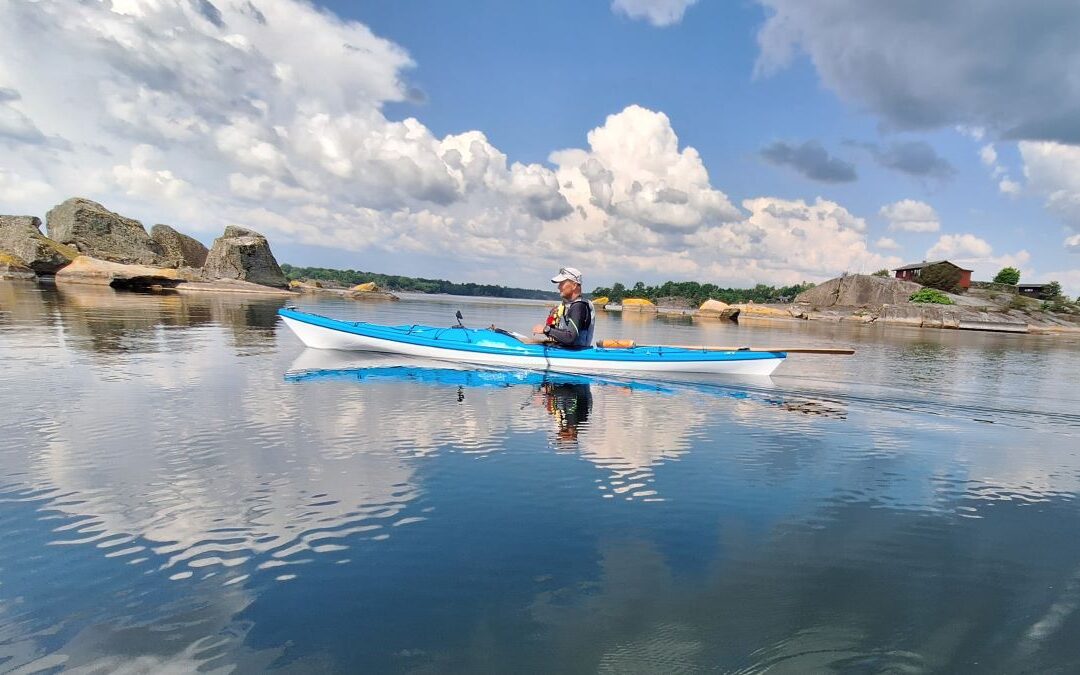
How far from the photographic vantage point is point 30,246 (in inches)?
2611

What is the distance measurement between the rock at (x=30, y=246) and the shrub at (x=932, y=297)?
133662 mm

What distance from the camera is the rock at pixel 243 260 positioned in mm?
92062

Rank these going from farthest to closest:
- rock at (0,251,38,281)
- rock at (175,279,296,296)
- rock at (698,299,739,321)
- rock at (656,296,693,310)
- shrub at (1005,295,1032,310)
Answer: rock at (656,296,693,310) → shrub at (1005,295,1032,310) → rock at (698,299,739,321) → rock at (175,279,296,296) → rock at (0,251,38,281)

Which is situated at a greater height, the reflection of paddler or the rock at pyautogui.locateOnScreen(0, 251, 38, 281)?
the rock at pyautogui.locateOnScreen(0, 251, 38, 281)

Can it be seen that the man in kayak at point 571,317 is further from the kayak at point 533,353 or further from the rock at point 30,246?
the rock at point 30,246

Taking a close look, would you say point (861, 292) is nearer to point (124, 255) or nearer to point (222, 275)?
point (222, 275)

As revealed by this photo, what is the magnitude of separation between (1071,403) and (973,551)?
15.3 meters

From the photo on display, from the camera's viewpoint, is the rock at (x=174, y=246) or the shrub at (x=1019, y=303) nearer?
the shrub at (x=1019, y=303)

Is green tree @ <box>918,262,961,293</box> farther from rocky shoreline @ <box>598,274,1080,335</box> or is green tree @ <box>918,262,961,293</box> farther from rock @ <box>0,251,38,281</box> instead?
rock @ <box>0,251,38,281</box>

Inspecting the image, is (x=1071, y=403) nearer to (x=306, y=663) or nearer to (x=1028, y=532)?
(x=1028, y=532)

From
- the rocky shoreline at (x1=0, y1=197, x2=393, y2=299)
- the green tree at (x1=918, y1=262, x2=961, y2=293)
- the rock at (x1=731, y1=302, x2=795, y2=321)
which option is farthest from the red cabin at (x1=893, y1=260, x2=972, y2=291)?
the rocky shoreline at (x1=0, y1=197, x2=393, y2=299)

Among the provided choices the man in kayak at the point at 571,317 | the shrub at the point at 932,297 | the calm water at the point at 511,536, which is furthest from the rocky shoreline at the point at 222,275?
the calm water at the point at 511,536

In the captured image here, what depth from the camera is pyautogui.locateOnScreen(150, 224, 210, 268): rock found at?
298ft

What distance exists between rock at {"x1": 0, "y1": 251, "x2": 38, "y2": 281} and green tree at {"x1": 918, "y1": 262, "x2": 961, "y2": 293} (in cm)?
14433
